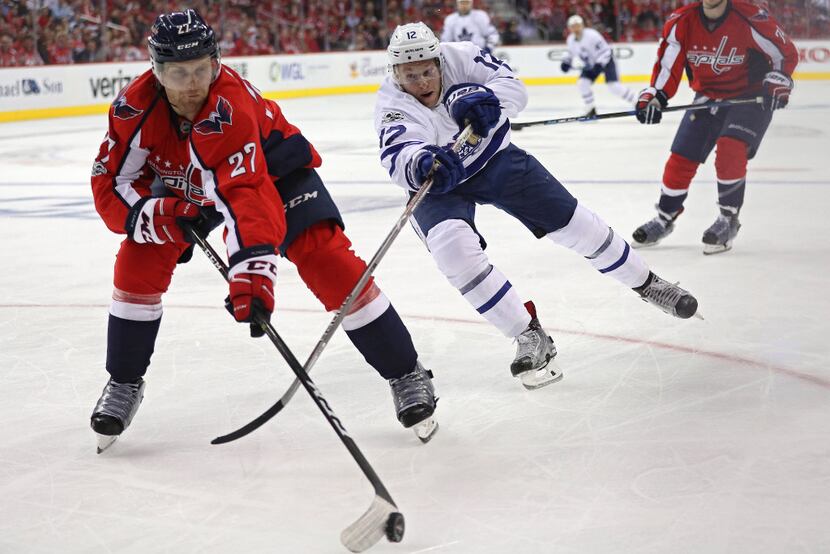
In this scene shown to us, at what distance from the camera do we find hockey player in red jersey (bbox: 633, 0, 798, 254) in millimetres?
4660

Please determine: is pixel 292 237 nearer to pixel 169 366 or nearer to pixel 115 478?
pixel 115 478

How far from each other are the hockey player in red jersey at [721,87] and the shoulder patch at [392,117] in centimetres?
213

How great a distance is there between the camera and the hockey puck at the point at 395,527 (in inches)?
75.2

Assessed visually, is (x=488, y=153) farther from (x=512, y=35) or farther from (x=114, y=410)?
(x=512, y=35)

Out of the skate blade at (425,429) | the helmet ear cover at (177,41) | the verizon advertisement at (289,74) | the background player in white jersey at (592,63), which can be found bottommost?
the verizon advertisement at (289,74)

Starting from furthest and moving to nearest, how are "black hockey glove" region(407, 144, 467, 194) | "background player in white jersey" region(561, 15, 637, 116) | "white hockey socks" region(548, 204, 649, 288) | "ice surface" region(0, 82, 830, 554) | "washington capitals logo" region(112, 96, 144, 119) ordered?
1. "background player in white jersey" region(561, 15, 637, 116)
2. "white hockey socks" region(548, 204, 649, 288)
3. "black hockey glove" region(407, 144, 467, 194)
4. "washington capitals logo" region(112, 96, 144, 119)
5. "ice surface" region(0, 82, 830, 554)

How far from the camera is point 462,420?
262cm

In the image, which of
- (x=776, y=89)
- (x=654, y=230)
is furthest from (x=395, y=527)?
(x=776, y=89)

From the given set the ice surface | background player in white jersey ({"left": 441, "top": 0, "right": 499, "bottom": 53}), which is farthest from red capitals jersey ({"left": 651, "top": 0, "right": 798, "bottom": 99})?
background player in white jersey ({"left": 441, "top": 0, "right": 499, "bottom": 53})

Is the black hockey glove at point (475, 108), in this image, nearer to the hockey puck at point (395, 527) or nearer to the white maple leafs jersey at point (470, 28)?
the hockey puck at point (395, 527)

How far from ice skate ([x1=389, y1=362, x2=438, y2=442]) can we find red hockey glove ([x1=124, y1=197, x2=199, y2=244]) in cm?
59

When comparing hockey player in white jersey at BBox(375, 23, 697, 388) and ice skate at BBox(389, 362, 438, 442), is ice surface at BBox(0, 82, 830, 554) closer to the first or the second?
ice skate at BBox(389, 362, 438, 442)

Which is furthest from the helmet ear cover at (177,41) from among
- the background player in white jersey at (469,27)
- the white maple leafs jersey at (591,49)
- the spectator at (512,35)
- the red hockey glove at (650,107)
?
the spectator at (512,35)

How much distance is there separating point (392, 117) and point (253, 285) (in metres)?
0.84
